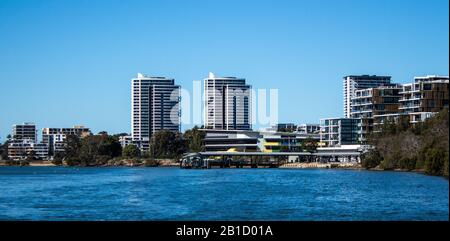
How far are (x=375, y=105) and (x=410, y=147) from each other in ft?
98.5

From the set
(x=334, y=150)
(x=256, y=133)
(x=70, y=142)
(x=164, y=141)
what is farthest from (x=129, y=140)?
(x=334, y=150)

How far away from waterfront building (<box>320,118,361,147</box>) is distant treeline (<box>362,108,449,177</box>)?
16416mm

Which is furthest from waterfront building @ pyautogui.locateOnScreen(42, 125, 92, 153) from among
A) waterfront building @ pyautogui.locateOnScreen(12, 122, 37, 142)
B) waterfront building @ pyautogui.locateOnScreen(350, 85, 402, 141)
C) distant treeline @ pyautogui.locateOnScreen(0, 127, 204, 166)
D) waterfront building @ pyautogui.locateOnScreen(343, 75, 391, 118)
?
waterfront building @ pyautogui.locateOnScreen(350, 85, 402, 141)

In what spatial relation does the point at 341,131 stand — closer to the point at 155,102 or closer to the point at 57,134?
the point at 155,102

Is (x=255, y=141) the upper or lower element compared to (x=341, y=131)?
lower

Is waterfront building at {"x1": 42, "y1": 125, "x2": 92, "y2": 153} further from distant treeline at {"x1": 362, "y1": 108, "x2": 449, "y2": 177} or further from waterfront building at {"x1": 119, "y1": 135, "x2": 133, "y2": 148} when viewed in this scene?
distant treeline at {"x1": 362, "y1": 108, "x2": 449, "y2": 177}

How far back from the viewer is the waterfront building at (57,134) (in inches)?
7228

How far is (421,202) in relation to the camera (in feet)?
106

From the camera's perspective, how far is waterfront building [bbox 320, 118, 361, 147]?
11026 centimetres

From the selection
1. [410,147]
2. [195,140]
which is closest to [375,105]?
[410,147]

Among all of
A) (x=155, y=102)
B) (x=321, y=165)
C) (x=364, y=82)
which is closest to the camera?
(x=321, y=165)

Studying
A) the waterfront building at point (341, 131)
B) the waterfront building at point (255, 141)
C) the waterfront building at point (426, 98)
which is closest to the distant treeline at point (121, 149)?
the waterfront building at point (255, 141)

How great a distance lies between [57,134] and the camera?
19162cm
